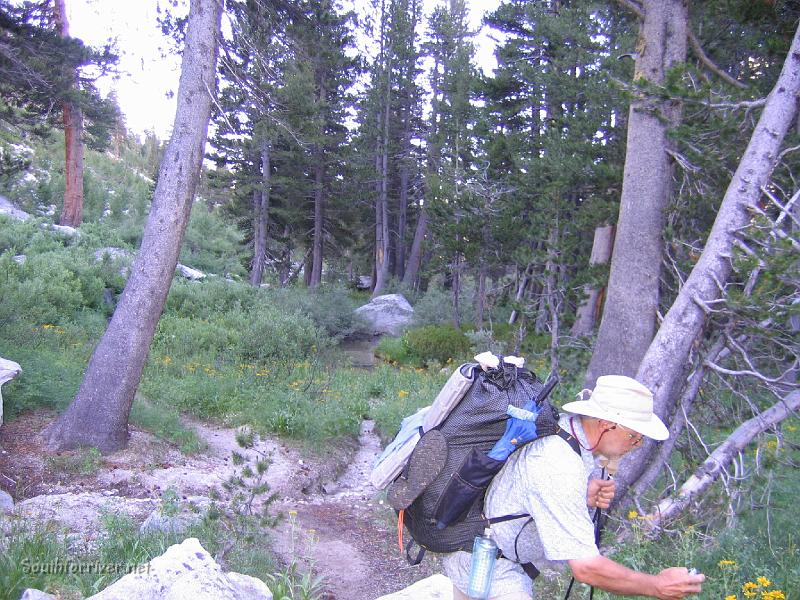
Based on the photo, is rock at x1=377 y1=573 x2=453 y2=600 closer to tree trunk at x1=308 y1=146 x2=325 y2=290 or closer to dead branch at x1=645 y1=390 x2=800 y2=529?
dead branch at x1=645 y1=390 x2=800 y2=529

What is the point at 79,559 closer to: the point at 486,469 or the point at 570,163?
the point at 486,469

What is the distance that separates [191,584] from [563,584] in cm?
342

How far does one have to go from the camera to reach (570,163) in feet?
37.4

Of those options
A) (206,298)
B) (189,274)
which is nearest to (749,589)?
(206,298)

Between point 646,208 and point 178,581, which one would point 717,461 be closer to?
point 646,208

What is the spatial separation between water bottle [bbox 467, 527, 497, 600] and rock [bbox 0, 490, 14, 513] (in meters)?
4.77

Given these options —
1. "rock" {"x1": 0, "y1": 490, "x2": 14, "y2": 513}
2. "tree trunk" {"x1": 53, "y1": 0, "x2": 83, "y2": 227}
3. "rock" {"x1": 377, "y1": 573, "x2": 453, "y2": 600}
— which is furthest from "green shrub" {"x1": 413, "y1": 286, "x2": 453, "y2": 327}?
"rock" {"x1": 377, "y1": 573, "x2": 453, "y2": 600}

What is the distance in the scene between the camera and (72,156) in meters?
19.9

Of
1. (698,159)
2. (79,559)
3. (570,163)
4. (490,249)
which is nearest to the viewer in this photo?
(79,559)

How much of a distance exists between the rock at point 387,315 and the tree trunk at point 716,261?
1777 centimetres

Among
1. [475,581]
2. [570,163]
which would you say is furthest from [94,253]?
[475,581]

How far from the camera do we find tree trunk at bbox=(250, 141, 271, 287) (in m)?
26.8

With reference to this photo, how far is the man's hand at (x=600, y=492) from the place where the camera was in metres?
2.54

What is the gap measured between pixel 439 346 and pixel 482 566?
52.0ft
